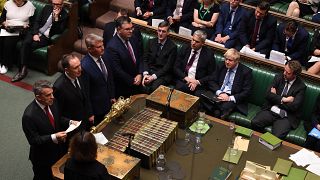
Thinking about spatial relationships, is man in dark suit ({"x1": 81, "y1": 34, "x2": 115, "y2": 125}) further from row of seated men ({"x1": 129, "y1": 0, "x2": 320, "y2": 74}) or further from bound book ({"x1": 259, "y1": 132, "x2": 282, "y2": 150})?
row of seated men ({"x1": 129, "y1": 0, "x2": 320, "y2": 74})

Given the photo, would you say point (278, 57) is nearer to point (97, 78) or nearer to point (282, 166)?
point (282, 166)

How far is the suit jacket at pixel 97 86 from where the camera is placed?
15.4ft

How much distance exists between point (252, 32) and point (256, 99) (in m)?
1.27

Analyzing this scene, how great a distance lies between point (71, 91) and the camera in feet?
14.3

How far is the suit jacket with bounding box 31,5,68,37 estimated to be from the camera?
6.65 meters

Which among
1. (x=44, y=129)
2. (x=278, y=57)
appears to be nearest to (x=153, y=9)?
(x=278, y=57)

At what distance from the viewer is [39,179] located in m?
4.32

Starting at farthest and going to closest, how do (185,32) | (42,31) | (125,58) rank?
(42,31) < (185,32) < (125,58)

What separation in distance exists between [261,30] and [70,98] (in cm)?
315

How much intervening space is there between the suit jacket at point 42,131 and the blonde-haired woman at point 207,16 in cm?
314

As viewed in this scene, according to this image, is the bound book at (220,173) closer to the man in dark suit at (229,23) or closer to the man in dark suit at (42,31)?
the man in dark suit at (229,23)

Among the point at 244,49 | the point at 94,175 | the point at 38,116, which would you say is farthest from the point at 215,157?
the point at 244,49

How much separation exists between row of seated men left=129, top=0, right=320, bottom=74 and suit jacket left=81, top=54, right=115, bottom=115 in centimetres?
216

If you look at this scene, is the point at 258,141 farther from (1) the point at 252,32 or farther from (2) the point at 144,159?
(1) the point at 252,32
